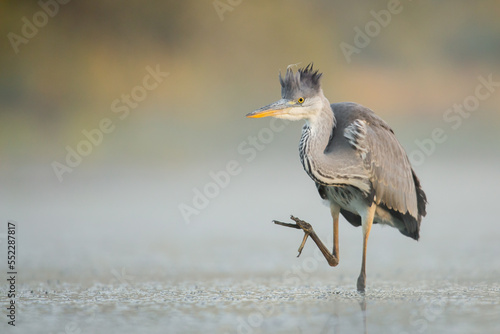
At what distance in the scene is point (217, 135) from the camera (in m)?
15.0

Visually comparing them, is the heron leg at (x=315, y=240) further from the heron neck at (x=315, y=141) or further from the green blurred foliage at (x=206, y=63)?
the green blurred foliage at (x=206, y=63)

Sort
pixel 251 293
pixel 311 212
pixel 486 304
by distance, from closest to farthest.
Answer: pixel 486 304, pixel 251 293, pixel 311 212

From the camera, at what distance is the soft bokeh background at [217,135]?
8.15 meters

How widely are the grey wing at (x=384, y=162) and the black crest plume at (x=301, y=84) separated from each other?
1.47ft

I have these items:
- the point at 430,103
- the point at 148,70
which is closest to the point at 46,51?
the point at 148,70

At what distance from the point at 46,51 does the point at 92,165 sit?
2957 millimetres

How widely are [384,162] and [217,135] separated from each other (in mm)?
8657

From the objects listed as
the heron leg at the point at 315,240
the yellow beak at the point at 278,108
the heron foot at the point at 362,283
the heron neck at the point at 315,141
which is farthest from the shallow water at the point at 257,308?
the yellow beak at the point at 278,108

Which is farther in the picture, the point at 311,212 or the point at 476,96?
the point at 476,96

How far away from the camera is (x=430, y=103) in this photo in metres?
16.9

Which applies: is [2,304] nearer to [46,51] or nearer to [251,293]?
[251,293]

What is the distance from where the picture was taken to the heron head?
6.17 metres

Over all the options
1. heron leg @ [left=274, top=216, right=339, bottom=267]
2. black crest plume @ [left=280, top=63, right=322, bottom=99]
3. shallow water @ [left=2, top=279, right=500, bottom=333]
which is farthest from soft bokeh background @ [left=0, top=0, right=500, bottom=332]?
black crest plume @ [left=280, top=63, right=322, bottom=99]

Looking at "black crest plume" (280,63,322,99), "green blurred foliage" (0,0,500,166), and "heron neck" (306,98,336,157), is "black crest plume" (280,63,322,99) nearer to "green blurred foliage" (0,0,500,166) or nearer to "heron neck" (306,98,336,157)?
"heron neck" (306,98,336,157)
